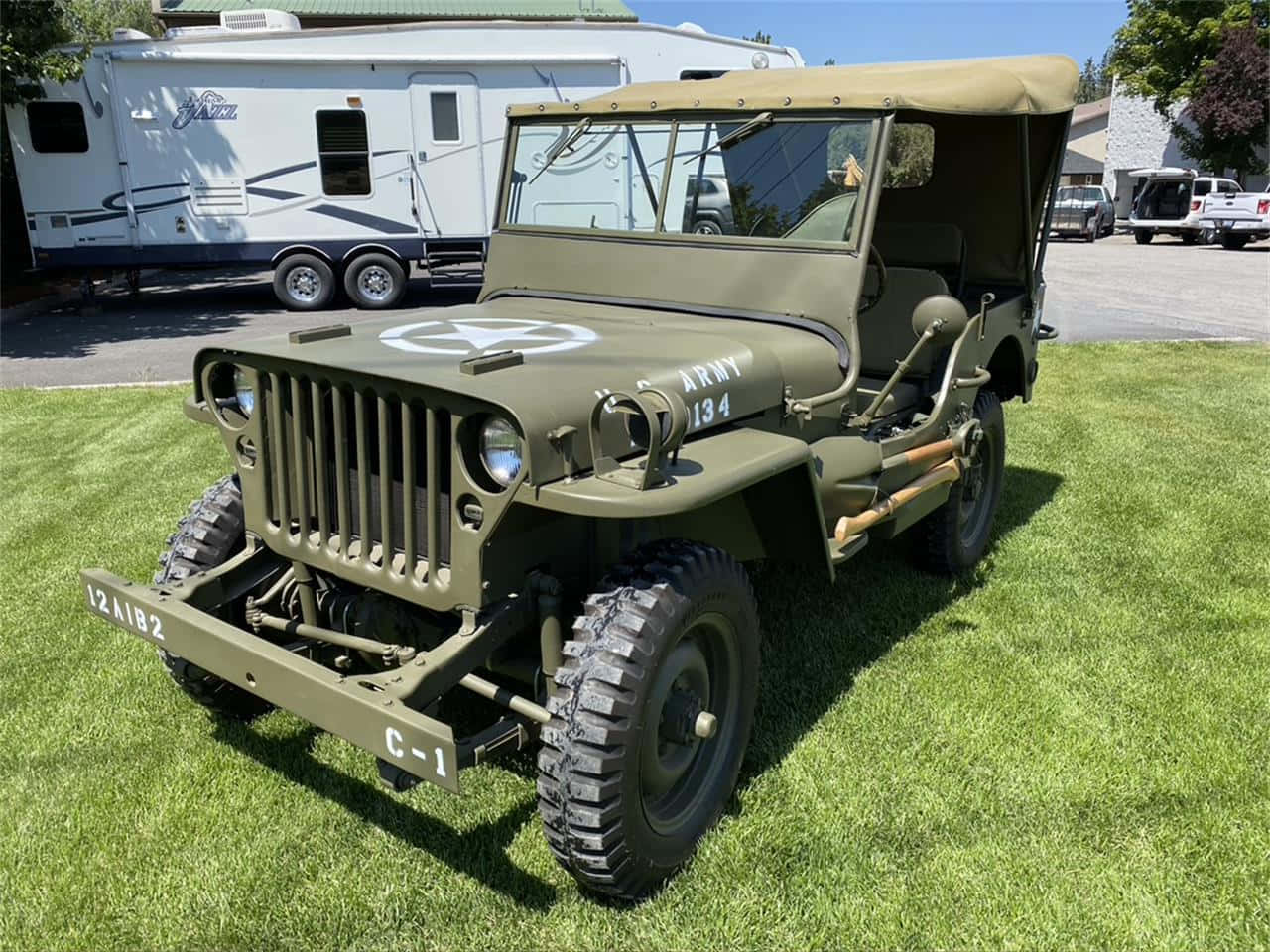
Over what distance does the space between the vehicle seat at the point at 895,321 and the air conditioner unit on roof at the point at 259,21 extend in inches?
406

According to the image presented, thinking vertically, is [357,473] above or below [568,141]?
below

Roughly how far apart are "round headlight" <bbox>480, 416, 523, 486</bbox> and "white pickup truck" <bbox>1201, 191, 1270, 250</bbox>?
1066 inches

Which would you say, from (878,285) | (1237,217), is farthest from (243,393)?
(1237,217)

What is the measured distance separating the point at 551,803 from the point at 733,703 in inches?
30.6

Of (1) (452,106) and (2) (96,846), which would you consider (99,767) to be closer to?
(2) (96,846)

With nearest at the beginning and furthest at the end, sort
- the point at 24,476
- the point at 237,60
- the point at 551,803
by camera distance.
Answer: the point at 551,803
the point at 24,476
the point at 237,60

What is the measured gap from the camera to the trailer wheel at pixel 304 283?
43.0 ft

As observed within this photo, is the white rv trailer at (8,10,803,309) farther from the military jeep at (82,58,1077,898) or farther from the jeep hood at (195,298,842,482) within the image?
the jeep hood at (195,298,842,482)

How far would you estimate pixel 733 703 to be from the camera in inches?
124

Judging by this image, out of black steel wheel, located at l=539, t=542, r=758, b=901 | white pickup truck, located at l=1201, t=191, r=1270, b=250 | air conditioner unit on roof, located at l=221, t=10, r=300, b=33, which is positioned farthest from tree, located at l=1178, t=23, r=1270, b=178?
black steel wheel, located at l=539, t=542, r=758, b=901

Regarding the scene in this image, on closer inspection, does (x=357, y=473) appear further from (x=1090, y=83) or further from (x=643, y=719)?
(x=1090, y=83)

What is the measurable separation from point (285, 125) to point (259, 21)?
185cm

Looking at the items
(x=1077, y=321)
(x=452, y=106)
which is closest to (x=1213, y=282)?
(x=1077, y=321)

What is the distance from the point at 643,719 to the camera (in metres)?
2.62
